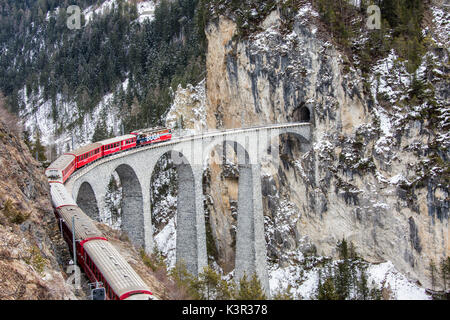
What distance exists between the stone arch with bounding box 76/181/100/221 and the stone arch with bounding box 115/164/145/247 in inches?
137

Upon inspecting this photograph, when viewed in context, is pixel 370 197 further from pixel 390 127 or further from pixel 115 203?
pixel 115 203

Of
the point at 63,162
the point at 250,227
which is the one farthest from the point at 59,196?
the point at 250,227

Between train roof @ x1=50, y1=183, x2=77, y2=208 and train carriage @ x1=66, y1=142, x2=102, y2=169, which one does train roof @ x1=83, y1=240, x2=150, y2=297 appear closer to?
train roof @ x1=50, y1=183, x2=77, y2=208

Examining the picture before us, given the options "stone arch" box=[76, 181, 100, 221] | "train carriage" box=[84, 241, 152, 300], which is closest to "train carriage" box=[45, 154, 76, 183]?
"stone arch" box=[76, 181, 100, 221]

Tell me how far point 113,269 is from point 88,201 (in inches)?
592

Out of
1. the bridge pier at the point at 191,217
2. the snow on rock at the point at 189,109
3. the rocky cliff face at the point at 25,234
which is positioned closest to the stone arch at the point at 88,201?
the rocky cliff face at the point at 25,234

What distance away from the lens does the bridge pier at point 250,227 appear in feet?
134

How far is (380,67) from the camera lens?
4609 cm

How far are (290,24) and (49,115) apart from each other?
79.5 metres

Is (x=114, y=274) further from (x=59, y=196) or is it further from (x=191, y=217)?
(x=191, y=217)

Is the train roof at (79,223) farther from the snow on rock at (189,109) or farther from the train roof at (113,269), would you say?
the snow on rock at (189,109)

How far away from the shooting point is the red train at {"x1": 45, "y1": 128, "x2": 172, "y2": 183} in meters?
25.3

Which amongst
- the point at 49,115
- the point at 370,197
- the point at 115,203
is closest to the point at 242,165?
the point at 370,197

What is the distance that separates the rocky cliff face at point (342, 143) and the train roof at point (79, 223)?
32114mm
